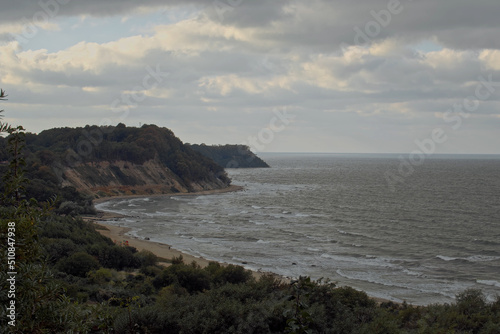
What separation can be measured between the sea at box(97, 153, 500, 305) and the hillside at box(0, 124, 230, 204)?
1345 cm

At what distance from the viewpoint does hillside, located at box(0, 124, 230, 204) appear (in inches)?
3964

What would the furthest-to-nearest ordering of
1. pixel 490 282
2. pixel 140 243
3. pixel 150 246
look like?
pixel 140 243 < pixel 150 246 < pixel 490 282

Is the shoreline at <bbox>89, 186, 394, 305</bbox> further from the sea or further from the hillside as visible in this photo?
the hillside

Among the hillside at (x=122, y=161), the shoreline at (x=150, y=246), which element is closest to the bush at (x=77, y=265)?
the shoreline at (x=150, y=246)

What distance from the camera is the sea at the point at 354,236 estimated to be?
115ft

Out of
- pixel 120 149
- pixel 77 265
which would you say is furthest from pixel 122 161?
pixel 77 265

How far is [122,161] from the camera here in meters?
118

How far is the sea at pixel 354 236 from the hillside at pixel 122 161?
13.4m

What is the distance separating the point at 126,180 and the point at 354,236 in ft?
242

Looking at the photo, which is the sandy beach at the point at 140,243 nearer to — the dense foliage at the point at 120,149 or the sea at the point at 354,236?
the sea at the point at 354,236

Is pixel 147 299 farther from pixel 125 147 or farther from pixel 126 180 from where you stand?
pixel 125 147

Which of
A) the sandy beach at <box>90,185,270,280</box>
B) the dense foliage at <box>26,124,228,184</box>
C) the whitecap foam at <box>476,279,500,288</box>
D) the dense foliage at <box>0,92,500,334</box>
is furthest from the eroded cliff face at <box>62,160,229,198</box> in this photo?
the whitecap foam at <box>476,279,500,288</box>

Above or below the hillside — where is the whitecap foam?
below

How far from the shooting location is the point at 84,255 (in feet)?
87.9
